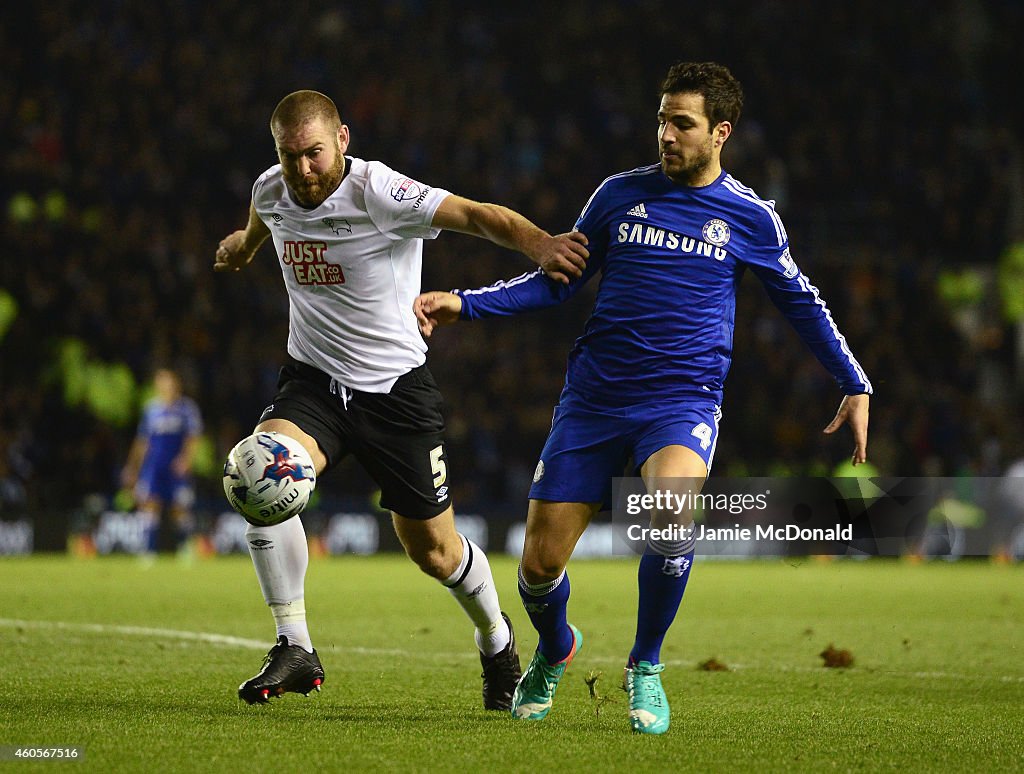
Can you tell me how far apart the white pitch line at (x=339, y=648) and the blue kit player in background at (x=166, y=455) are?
7926 millimetres

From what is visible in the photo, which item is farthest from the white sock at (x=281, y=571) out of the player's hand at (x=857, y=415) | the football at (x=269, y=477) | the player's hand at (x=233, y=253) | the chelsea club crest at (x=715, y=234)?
the player's hand at (x=857, y=415)

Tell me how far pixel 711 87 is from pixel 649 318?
83 cm

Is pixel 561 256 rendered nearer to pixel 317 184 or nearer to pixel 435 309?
pixel 435 309

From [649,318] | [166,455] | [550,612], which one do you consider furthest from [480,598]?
[166,455]

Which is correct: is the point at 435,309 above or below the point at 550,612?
above

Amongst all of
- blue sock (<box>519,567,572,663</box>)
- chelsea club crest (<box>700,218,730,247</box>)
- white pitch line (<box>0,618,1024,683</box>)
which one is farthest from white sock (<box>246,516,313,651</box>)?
white pitch line (<box>0,618,1024,683</box>)

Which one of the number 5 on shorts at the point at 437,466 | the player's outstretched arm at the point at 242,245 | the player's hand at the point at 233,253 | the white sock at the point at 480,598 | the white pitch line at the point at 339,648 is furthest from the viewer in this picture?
the white pitch line at the point at 339,648

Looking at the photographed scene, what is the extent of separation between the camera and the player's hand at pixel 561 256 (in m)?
5.20

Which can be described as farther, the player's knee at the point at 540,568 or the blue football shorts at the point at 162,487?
the blue football shorts at the point at 162,487

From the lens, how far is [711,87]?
5285mm

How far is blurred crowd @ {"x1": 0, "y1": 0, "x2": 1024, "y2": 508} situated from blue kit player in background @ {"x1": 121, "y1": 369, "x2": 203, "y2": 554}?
118 cm

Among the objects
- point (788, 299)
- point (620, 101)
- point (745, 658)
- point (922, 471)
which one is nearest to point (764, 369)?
point (922, 471)

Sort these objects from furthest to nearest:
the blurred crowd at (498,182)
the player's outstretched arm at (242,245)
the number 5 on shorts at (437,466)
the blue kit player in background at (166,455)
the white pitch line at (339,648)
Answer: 1. the blurred crowd at (498,182)
2. the blue kit player in background at (166,455)
3. the white pitch line at (339,648)
4. the player's outstretched arm at (242,245)
5. the number 5 on shorts at (437,466)

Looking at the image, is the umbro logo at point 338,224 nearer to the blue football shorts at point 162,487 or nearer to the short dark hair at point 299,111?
the short dark hair at point 299,111
